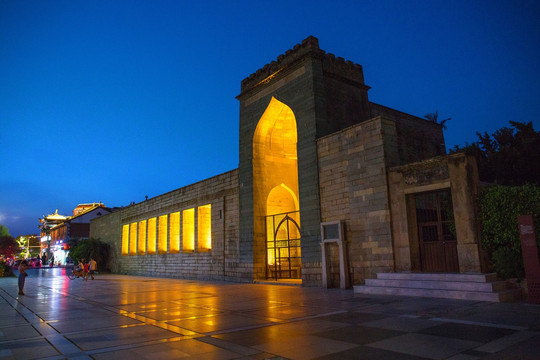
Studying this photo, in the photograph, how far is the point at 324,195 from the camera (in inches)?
544

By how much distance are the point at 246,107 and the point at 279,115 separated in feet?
6.32

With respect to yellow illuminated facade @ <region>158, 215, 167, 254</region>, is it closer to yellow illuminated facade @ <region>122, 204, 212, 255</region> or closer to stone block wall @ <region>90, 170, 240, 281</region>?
yellow illuminated facade @ <region>122, 204, 212, 255</region>

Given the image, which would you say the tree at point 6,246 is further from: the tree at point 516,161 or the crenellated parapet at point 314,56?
the tree at point 516,161

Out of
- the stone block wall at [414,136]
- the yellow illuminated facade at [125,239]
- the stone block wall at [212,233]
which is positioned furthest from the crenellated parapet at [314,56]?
the yellow illuminated facade at [125,239]

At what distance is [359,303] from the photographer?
883cm

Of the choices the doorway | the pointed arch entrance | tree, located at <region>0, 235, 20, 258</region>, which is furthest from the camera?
tree, located at <region>0, 235, 20, 258</region>

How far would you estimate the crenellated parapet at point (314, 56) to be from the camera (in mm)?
15172

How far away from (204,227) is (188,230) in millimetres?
2202

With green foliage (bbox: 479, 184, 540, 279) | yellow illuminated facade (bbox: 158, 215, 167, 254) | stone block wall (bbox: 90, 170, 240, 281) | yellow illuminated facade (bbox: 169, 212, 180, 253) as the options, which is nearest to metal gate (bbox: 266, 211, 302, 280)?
stone block wall (bbox: 90, 170, 240, 281)

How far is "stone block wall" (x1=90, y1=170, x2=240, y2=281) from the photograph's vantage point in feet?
60.6

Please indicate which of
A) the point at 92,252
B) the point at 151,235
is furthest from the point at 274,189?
the point at 92,252

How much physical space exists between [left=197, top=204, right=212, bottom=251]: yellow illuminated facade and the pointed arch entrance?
4.73 m

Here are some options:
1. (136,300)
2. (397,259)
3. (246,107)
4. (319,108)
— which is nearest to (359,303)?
(397,259)

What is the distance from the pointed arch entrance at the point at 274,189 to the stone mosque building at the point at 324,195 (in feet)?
0.17
